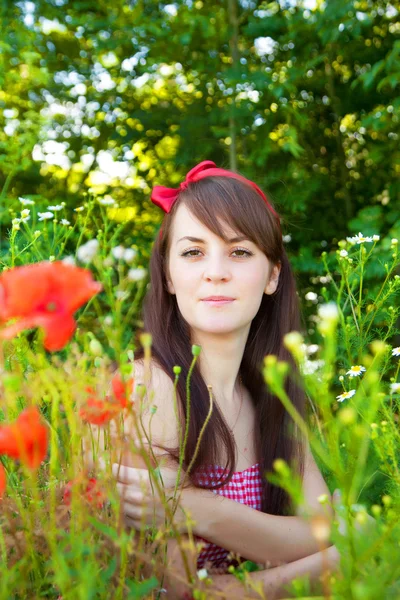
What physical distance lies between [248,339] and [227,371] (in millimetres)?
256

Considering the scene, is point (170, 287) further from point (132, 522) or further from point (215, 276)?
point (132, 522)

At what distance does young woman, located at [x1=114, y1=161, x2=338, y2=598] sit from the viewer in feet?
5.58

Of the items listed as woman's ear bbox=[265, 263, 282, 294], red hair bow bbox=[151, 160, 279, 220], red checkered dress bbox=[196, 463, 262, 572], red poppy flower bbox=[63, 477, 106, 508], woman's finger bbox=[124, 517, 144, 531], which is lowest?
red checkered dress bbox=[196, 463, 262, 572]

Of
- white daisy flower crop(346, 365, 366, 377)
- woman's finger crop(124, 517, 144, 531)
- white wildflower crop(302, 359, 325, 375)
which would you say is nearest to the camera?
white wildflower crop(302, 359, 325, 375)

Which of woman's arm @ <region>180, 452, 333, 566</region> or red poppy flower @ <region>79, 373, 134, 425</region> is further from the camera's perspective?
woman's arm @ <region>180, 452, 333, 566</region>

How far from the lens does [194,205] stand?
6.48 ft

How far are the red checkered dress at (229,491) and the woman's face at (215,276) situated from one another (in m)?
0.39

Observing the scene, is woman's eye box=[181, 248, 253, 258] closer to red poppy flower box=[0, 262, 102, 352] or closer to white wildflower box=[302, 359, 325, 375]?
white wildflower box=[302, 359, 325, 375]

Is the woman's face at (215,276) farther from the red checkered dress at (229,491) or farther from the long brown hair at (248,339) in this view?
the red checkered dress at (229,491)

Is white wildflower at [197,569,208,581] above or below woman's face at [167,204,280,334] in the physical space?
below

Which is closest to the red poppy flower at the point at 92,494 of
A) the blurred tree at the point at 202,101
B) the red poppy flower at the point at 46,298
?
the red poppy flower at the point at 46,298

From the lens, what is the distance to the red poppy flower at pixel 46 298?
75 cm

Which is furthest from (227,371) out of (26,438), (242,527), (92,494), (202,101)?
(202,101)

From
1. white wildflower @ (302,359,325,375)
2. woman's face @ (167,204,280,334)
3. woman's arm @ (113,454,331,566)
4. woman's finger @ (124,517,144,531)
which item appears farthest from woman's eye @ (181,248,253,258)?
woman's finger @ (124,517,144,531)
